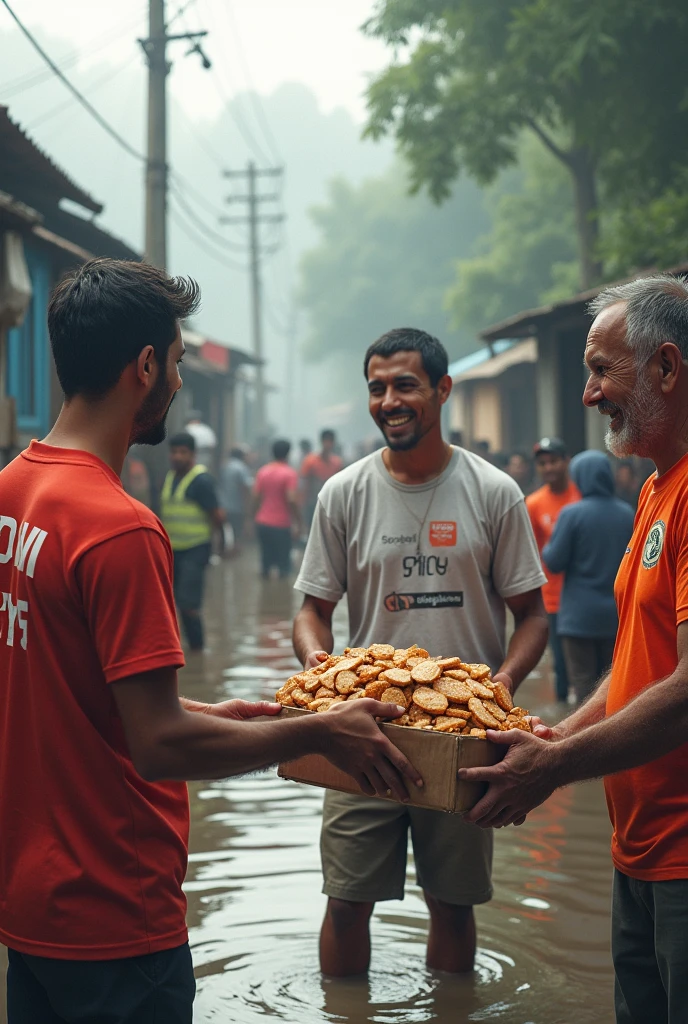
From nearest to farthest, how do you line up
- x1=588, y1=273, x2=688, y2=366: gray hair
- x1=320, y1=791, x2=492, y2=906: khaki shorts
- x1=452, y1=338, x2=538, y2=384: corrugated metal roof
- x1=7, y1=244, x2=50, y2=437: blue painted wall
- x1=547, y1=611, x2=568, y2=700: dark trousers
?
x1=588, y1=273, x2=688, y2=366: gray hair, x1=320, y1=791, x2=492, y2=906: khaki shorts, x1=547, y1=611, x2=568, y2=700: dark trousers, x1=7, y1=244, x2=50, y2=437: blue painted wall, x1=452, y1=338, x2=538, y2=384: corrugated metal roof

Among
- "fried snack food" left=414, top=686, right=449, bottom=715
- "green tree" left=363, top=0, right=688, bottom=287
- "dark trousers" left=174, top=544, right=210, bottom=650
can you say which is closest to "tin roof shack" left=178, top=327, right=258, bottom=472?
"green tree" left=363, top=0, right=688, bottom=287

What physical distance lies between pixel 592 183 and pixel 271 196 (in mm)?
21984

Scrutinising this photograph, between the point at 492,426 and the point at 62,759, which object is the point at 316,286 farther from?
the point at 62,759

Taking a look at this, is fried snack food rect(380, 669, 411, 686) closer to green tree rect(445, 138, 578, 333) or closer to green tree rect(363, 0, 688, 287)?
green tree rect(363, 0, 688, 287)

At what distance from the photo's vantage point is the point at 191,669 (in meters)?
11.2

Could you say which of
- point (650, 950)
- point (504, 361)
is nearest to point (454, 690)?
point (650, 950)

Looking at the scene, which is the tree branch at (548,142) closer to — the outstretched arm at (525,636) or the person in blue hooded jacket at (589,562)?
the person in blue hooded jacket at (589,562)

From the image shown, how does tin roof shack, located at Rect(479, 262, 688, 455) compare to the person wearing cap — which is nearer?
the person wearing cap

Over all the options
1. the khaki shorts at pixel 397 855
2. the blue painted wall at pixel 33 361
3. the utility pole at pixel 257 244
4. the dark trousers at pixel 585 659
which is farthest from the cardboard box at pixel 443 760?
the utility pole at pixel 257 244

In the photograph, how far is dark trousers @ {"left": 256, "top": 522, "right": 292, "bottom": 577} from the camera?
19.2 metres

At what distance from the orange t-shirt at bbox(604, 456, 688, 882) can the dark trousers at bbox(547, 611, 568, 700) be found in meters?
6.25

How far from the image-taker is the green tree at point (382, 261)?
66.6m

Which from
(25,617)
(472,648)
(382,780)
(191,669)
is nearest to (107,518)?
(25,617)

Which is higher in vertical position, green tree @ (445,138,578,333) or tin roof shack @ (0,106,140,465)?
green tree @ (445,138,578,333)
